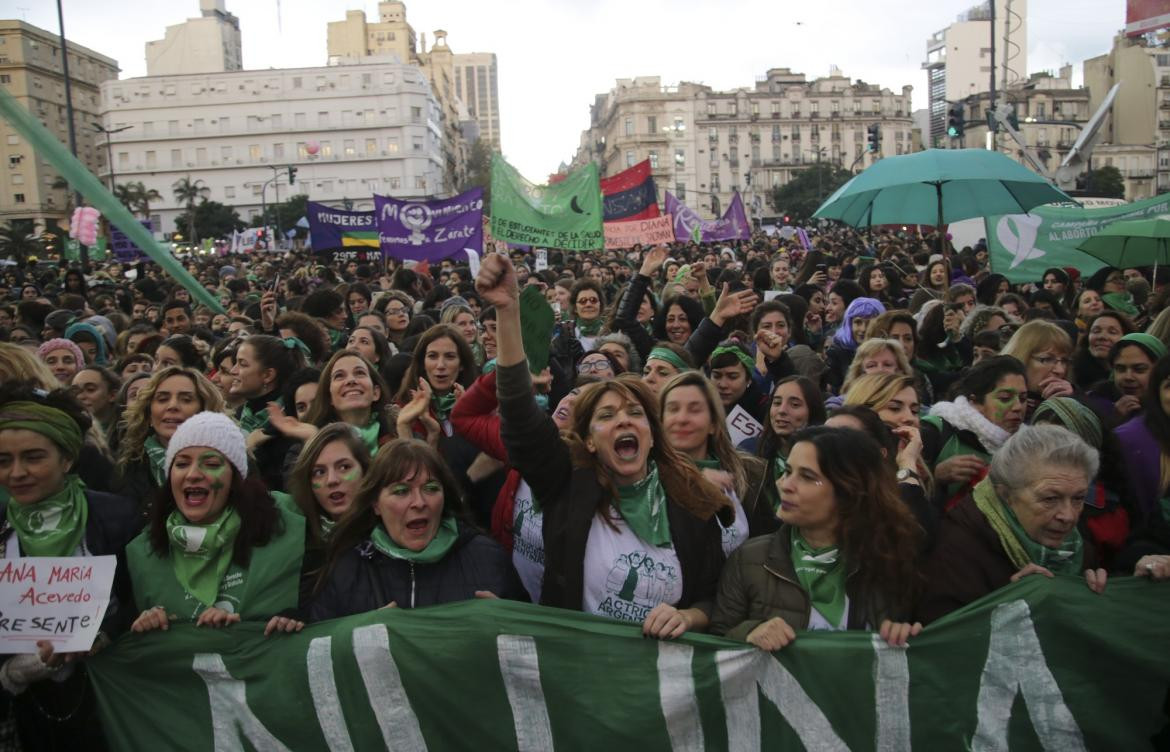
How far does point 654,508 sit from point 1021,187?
21.8ft

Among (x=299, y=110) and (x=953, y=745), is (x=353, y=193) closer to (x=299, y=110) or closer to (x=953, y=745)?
(x=299, y=110)

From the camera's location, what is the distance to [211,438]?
347cm

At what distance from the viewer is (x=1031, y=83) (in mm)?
92438

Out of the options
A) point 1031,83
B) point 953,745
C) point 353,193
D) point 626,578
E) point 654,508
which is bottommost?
point 953,745

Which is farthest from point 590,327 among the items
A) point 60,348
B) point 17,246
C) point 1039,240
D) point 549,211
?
point 17,246

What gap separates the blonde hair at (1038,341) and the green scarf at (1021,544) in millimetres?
2171

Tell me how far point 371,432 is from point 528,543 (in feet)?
4.42

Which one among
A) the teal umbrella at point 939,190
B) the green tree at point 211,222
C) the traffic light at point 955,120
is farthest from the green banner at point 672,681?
the green tree at point 211,222

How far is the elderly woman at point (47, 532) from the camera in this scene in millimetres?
3354

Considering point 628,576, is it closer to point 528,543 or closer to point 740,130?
point 528,543

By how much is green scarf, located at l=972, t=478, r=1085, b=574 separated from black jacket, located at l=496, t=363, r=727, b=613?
88 cm

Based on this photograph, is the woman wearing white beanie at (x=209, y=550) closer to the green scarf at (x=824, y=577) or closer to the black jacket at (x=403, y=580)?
the black jacket at (x=403, y=580)

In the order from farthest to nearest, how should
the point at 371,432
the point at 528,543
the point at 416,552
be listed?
the point at 371,432 < the point at 528,543 < the point at 416,552

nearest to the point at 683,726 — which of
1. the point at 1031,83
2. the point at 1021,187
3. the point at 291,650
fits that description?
the point at 291,650
